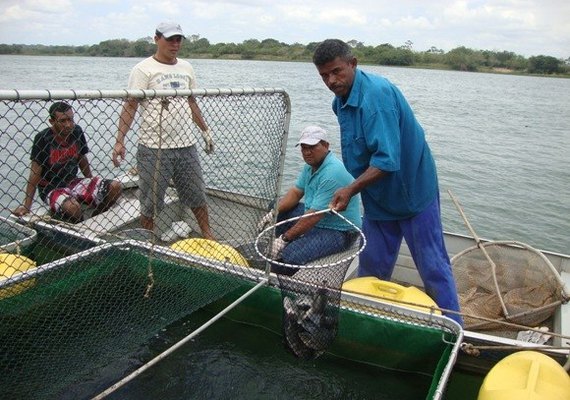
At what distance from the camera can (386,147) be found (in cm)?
324

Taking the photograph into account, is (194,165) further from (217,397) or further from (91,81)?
(91,81)

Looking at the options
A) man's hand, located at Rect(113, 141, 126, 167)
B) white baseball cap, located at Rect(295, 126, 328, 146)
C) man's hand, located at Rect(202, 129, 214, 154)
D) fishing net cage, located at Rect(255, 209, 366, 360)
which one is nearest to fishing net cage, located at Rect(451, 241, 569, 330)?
fishing net cage, located at Rect(255, 209, 366, 360)

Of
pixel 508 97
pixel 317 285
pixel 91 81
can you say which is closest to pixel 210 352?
pixel 317 285

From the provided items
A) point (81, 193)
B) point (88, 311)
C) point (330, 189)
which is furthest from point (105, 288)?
point (330, 189)

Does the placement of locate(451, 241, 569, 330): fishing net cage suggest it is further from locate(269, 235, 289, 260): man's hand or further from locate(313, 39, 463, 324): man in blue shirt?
locate(269, 235, 289, 260): man's hand

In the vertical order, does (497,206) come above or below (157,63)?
below

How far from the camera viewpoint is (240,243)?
4.51 meters

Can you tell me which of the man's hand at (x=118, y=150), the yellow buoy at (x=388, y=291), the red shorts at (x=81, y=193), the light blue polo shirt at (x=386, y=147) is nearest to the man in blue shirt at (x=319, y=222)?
the light blue polo shirt at (x=386, y=147)

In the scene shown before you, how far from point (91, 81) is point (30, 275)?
86.5 ft

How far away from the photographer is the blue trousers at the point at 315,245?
155 inches

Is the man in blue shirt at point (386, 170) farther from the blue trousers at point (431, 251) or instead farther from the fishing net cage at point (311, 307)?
the fishing net cage at point (311, 307)

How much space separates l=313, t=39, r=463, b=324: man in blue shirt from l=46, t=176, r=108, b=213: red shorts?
265 centimetres

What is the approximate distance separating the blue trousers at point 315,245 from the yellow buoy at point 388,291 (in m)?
0.30

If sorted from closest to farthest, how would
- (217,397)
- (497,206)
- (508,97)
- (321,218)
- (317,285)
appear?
(317,285) < (217,397) < (321,218) < (497,206) < (508,97)
